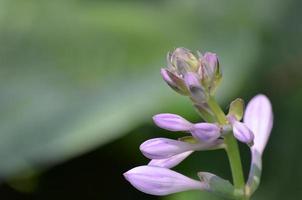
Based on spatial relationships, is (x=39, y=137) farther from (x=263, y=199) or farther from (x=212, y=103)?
(x=212, y=103)

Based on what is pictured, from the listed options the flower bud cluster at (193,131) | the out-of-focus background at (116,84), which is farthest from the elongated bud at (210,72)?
the out-of-focus background at (116,84)

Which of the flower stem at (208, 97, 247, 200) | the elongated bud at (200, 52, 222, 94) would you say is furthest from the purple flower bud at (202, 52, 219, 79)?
the flower stem at (208, 97, 247, 200)

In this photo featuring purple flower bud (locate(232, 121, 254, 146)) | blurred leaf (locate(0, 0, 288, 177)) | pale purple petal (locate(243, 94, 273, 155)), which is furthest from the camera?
blurred leaf (locate(0, 0, 288, 177))

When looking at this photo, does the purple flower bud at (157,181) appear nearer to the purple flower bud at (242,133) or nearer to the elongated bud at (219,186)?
the elongated bud at (219,186)

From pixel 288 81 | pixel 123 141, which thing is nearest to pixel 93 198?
pixel 123 141

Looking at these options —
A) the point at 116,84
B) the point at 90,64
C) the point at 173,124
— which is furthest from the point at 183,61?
the point at 90,64

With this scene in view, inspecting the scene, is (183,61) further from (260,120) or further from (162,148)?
(260,120)

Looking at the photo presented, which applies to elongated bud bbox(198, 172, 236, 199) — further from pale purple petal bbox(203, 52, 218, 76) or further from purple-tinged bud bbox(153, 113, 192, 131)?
pale purple petal bbox(203, 52, 218, 76)
